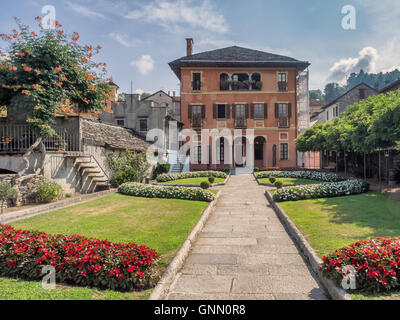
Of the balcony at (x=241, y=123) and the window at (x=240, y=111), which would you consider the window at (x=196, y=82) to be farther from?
the balcony at (x=241, y=123)

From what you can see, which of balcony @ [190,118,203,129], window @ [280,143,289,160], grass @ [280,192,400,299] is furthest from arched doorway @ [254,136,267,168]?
grass @ [280,192,400,299]

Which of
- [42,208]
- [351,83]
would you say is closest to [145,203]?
[42,208]

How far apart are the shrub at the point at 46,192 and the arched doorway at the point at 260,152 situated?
870 inches

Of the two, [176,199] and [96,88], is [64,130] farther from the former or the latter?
[176,199]

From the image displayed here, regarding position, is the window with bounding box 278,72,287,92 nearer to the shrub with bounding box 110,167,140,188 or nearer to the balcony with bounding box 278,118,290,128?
the balcony with bounding box 278,118,290,128

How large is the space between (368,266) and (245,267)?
1831mm

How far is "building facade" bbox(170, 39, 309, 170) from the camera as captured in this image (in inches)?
1070

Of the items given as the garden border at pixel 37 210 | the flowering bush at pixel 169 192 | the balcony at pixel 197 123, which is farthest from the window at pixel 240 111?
the garden border at pixel 37 210

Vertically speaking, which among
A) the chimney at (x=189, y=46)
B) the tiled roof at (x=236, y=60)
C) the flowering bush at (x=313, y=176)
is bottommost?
the flowering bush at (x=313, y=176)

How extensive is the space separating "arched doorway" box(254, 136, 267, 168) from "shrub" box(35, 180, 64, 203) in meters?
22.1

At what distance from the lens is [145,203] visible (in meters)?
10.1

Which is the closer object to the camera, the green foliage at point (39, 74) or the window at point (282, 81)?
the green foliage at point (39, 74)

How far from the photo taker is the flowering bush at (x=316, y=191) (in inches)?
407

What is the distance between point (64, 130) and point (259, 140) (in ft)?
68.1
